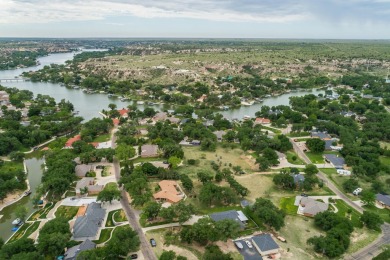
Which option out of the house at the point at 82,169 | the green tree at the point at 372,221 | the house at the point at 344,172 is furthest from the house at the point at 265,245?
the house at the point at 82,169

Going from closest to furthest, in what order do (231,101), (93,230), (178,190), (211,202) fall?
(93,230) → (211,202) → (178,190) → (231,101)

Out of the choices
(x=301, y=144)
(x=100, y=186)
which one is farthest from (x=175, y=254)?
(x=301, y=144)

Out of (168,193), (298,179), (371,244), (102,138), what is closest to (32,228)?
(168,193)

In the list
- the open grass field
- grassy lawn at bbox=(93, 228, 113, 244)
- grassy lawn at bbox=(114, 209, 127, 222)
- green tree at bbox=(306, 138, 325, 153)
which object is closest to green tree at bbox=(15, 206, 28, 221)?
grassy lawn at bbox=(93, 228, 113, 244)

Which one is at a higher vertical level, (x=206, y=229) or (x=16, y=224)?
(x=206, y=229)

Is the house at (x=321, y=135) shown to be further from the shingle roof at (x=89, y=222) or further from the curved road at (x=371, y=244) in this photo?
the shingle roof at (x=89, y=222)

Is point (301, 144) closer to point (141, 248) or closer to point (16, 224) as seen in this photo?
point (141, 248)

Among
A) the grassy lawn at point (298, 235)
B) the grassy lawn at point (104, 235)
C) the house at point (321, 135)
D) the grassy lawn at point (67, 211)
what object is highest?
the house at point (321, 135)
